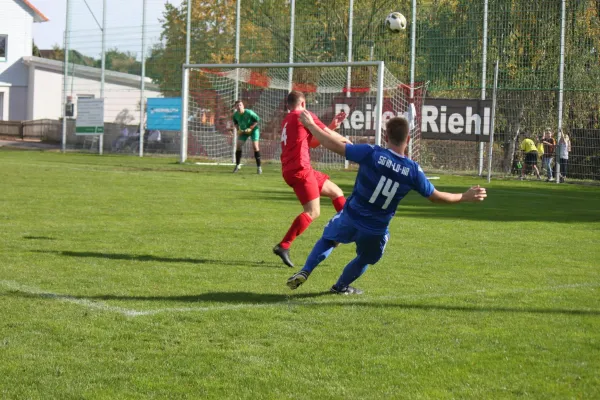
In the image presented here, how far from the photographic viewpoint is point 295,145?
992 centimetres

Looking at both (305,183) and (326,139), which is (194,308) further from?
(305,183)

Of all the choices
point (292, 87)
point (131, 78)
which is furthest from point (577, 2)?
point (131, 78)

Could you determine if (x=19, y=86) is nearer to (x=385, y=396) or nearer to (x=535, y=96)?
(x=535, y=96)

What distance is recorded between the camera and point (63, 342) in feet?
18.6

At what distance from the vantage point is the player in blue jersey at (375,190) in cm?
710

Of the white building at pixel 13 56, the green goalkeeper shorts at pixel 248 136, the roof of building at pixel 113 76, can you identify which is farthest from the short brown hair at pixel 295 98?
the white building at pixel 13 56

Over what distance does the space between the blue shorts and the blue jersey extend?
85 millimetres

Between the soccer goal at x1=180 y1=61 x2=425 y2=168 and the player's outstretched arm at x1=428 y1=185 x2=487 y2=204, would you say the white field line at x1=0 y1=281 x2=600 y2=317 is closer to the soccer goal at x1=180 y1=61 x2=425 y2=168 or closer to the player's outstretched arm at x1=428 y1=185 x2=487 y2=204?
the player's outstretched arm at x1=428 y1=185 x2=487 y2=204

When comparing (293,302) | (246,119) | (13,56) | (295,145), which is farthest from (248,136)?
(13,56)

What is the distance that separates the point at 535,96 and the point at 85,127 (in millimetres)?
20564

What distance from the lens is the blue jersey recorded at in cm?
709

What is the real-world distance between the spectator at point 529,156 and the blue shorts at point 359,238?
2242 cm

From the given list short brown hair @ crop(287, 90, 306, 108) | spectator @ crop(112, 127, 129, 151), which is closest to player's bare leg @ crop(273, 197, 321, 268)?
short brown hair @ crop(287, 90, 306, 108)

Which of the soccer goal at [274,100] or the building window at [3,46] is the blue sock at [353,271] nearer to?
the soccer goal at [274,100]
